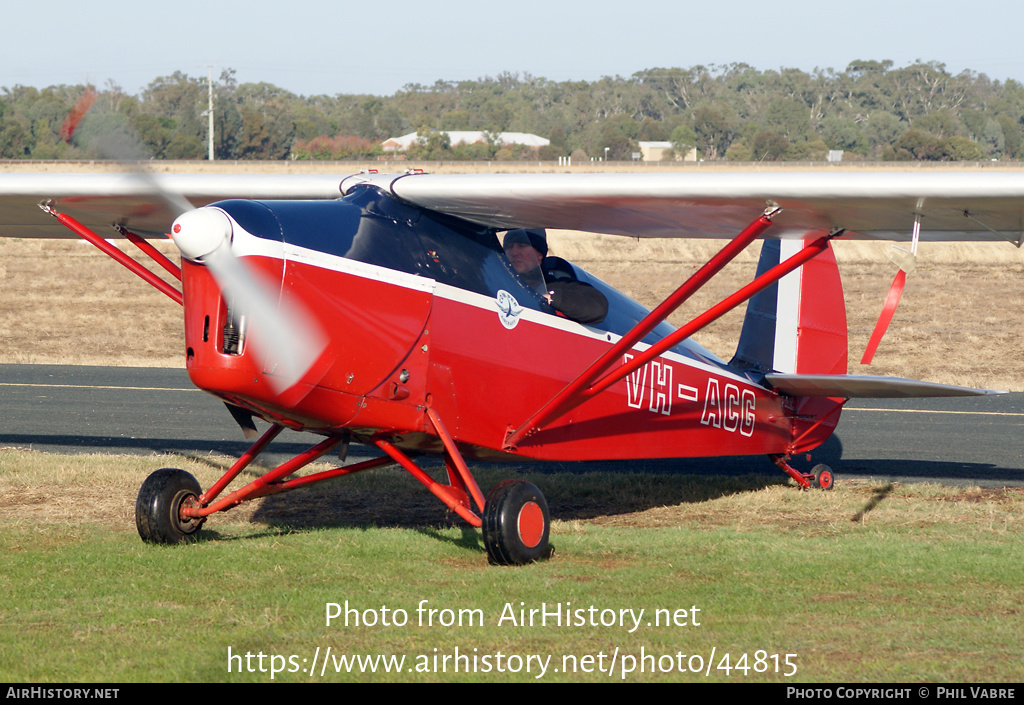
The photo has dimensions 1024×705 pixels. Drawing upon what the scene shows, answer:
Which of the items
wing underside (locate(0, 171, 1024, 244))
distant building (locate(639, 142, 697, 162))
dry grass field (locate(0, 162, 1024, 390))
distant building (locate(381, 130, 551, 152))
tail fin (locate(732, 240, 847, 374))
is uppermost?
distant building (locate(381, 130, 551, 152))

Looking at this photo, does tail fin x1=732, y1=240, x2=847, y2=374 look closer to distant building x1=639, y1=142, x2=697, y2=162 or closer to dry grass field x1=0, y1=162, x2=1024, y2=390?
dry grass field x1=0, y1=162, x2=1024, y2=390

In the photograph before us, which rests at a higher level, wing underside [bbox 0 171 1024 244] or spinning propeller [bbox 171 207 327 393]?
wing underside [bbox 0 171 1024 244]

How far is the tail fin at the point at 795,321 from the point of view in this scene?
1038 centimetres

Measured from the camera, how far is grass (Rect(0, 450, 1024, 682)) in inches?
191

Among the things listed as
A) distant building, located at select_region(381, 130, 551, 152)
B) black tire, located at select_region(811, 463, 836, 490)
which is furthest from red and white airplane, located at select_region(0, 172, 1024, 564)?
distant building, located at select_region(381, 130, 551, 152)

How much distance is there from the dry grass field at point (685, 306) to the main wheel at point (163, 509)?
16.0m

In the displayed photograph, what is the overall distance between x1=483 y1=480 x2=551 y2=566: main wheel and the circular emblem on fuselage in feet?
3.66

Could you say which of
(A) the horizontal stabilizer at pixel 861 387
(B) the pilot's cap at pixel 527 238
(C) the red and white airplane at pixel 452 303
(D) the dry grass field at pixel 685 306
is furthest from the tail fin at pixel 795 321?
(D) the dry grass field at pixel 685 306

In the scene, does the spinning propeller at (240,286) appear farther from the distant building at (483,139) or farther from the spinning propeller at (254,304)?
the distant building at (483,139)

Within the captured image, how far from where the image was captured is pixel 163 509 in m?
7.06

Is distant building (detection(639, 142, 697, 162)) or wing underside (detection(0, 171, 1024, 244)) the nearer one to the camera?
wing underside (detection(0, 171, 1024, 244))

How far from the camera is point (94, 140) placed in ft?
19.9
